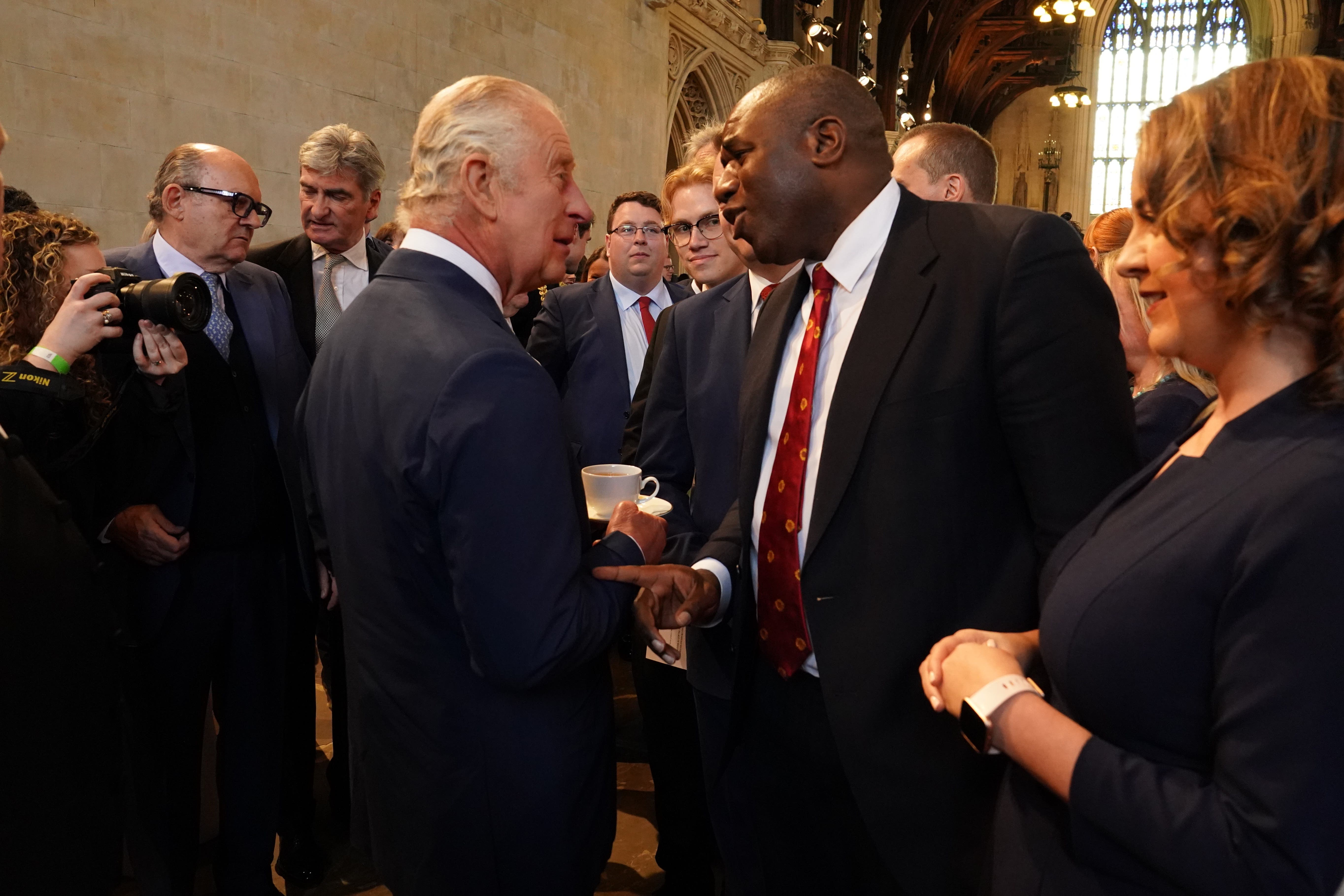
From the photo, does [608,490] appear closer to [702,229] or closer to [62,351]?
[62,351]

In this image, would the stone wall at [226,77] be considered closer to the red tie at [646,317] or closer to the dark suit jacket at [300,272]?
the dark suit jacket at [300,272]

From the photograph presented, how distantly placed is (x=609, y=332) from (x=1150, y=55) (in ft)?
100

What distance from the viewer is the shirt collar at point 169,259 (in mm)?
2539

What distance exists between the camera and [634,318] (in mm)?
3555

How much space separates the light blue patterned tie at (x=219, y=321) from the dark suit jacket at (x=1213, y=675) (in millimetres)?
2224

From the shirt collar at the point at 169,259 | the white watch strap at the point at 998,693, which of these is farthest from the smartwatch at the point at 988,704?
the shirt collar at the point at 169,259

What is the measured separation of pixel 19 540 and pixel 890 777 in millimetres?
1181

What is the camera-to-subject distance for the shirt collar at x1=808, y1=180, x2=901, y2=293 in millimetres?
1454

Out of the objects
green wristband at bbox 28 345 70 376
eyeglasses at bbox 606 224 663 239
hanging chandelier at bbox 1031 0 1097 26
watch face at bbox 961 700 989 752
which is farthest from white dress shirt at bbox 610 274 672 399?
hanging chandelier at bbox 1031 0 1097 26

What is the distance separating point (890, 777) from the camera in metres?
1.35

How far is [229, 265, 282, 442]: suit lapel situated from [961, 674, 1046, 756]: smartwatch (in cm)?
203

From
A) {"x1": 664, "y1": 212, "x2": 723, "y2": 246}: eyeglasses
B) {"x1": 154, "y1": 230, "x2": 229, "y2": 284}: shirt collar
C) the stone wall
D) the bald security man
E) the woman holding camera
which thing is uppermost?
the stone wall

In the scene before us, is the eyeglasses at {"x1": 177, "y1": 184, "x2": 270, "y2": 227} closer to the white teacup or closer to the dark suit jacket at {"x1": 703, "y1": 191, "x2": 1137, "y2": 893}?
the white teacup

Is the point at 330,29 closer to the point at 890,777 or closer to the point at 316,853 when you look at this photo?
the point at 316,853
